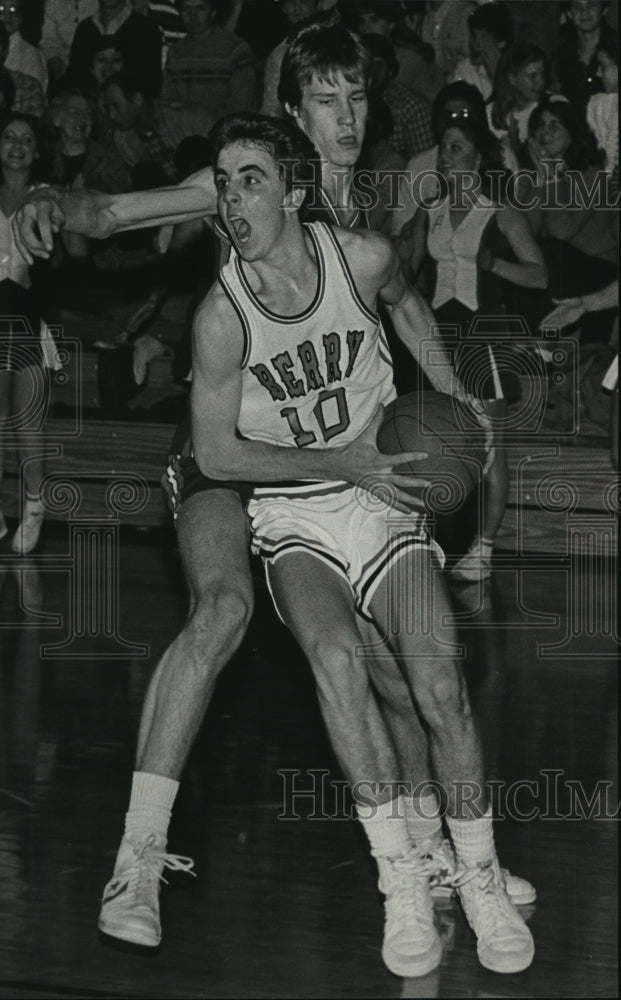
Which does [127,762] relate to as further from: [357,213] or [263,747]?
[357,213]

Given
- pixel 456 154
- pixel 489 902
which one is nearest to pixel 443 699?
pixel 489 902

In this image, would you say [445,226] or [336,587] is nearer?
[336,587]

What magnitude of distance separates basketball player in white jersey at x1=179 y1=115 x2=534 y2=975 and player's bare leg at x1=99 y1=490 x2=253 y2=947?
123 millimetres

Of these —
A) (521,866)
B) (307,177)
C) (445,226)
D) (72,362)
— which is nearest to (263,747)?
(521,866)

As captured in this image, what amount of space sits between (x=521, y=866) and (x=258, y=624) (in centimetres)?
279

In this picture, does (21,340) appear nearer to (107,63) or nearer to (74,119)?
(74,119)

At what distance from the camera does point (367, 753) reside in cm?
361

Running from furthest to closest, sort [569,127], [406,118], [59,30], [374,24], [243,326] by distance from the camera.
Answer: [59,30], [374,24], [406,118], [569,127], [243,326]

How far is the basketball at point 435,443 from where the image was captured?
3.78 meters

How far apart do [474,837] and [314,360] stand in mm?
1168

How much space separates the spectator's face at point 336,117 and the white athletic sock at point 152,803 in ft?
5.30

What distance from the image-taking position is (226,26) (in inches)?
372

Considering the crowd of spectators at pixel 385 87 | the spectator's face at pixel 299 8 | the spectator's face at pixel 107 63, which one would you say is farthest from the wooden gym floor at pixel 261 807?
the spectator's face at pixel 107 63

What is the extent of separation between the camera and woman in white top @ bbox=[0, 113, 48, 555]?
7.55 m
